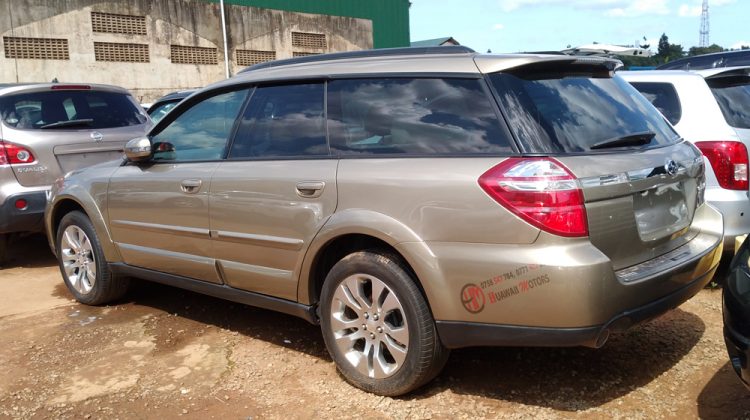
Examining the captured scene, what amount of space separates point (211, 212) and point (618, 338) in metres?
2.58

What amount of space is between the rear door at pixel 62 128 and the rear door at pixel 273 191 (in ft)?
9.85

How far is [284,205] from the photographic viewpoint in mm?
3561

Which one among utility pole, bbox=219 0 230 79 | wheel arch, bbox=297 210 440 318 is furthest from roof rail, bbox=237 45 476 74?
utility pole, bbox=219 0 230 79

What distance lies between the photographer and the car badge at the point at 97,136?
20.9 feet

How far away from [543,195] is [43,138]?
16.8 ft

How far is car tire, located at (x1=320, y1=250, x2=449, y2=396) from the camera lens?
3.10 metres

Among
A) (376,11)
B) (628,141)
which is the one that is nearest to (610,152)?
(628,141)

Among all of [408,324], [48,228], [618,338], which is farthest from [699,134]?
[48,228]

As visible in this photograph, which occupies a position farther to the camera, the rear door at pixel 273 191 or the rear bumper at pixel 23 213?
the rear bumper at pixel 23 213

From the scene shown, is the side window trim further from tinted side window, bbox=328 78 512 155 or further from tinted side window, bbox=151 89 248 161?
tinted side window, bbox=328 78 512 155

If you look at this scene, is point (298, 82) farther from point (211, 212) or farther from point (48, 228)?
point (48, 228)

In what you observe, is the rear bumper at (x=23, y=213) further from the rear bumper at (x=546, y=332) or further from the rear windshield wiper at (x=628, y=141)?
the rear windshield wiper at (x=628, y=141)

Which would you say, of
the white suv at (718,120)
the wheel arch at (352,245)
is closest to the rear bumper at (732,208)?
the white suv at (718,120)

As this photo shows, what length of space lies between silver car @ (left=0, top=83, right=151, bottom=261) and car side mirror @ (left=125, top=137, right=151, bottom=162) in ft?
6.98
